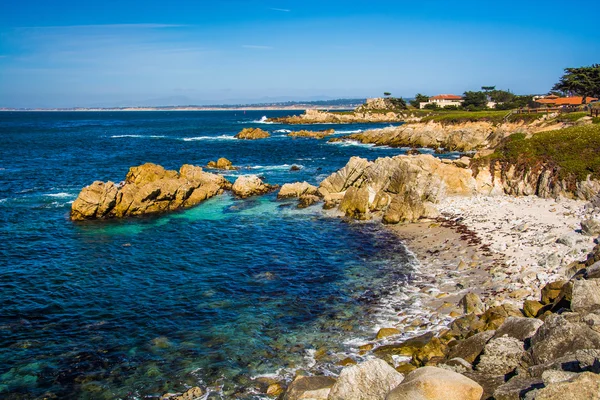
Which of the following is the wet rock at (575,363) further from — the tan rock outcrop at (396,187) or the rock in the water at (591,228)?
the tan rock outcrop at (396,187)

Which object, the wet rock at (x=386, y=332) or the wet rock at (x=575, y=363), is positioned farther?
the wet rock at (x=386, y=332)

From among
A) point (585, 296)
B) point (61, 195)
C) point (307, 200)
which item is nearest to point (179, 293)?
point (585, 296)

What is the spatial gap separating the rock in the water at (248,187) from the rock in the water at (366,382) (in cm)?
3627

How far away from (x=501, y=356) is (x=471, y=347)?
78.5 inches

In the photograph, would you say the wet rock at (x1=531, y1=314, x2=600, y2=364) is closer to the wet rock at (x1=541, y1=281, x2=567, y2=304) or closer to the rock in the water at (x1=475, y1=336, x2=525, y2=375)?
the rock in the water at (x1=475, y1=336, x2=525, y2=375)

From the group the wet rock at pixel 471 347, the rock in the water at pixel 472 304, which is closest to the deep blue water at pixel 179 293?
the rock in the water at pixel 472 304

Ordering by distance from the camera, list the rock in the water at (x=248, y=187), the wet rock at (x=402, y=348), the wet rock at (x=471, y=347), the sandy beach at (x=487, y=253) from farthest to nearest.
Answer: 1. the rock in the water at (x=248, y=187)
2. the sandy beach at (x=487, y=253)
3. the wet rock at (x=402, y=348)
4. the wet rock at (x=471, y=347)

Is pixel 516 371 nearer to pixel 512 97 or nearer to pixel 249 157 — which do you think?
pixel 249 157

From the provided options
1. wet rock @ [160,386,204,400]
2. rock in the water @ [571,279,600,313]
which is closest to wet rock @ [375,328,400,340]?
rock in the water @ [571,279,600,313]

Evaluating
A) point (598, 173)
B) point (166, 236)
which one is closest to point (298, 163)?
point (166, 236)

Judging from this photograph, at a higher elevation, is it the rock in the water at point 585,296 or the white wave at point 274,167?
the rock in the water at point 585,296

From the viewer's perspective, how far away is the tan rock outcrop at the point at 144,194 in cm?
3862

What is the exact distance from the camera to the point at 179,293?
23250mm

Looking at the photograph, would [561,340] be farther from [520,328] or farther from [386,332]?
[386,332]
